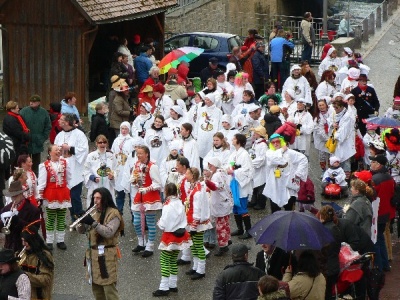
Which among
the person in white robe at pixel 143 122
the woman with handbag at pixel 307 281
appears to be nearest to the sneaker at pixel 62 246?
the person in white robe at pixel 143 122

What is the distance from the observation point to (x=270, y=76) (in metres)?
27.6

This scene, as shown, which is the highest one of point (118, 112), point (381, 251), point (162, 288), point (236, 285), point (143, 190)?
point (118, 112)

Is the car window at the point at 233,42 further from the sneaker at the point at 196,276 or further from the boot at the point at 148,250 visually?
the sneaker at the point at 196,276

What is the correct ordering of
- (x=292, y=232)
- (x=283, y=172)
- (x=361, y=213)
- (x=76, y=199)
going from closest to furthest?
(x=292, y=232), (x=361, y=213), (x=283, y=172), (x=76, y=199)

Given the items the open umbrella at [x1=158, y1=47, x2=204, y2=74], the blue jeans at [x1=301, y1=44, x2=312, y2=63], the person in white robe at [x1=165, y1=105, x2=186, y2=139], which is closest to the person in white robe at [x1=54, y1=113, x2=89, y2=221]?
the person in white robe at [x1=165, y1=105, x2=186, y2=139]

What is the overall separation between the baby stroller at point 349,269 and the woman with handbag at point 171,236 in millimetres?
2189

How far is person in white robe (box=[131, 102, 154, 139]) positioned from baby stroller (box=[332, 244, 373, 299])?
6062mm

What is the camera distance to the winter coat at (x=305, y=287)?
12.2 meters

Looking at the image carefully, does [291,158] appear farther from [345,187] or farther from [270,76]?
[270,76]

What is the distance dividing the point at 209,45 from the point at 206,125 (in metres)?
9.65

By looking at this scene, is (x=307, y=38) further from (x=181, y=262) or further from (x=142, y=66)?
(x=181, y=262)

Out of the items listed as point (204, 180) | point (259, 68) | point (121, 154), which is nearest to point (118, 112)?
point (121, 154)

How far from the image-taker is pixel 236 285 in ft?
40.7

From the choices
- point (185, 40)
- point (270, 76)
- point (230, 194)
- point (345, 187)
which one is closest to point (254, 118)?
point (345, 187)
